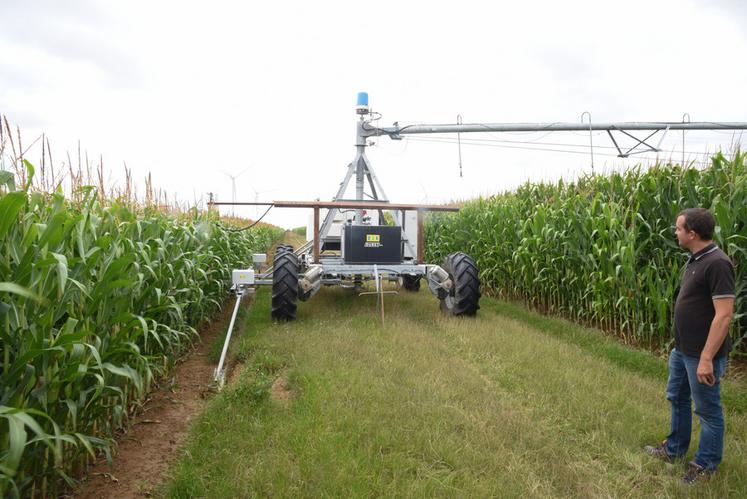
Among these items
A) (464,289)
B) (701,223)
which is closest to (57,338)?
(701,223)

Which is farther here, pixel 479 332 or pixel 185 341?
pixel 479 332

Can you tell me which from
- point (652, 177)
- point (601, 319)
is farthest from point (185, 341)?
point (652, 177)

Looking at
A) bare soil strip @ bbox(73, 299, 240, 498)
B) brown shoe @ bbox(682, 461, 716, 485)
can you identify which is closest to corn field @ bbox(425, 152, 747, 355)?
brown shoe @ bbox(682, 461, 716, 485)

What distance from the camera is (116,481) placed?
2959 millimetres

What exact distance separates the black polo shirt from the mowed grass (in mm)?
776

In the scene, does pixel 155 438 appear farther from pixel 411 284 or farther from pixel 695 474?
pixel 411 284

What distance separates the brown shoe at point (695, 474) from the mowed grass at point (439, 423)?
70mm

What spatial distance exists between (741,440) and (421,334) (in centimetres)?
321

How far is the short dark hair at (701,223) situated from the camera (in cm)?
293

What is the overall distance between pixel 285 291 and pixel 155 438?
10.2ft

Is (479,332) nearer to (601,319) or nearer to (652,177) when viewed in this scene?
(601,319)

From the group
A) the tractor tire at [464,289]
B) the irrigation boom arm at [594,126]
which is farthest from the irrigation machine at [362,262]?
the irrigation boom arm at [594,126]

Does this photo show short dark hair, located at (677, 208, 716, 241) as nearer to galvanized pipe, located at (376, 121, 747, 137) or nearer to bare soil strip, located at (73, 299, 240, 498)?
bare soil strip, located at (73, 299, 240, 498)

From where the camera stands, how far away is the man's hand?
279 centimetres
